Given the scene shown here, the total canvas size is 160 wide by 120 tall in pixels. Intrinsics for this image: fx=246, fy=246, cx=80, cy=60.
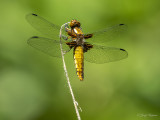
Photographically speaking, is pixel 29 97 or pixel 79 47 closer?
pixel 79 47

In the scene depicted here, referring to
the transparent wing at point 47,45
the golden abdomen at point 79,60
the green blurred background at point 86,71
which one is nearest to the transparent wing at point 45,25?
the transparent wing at point 47,45

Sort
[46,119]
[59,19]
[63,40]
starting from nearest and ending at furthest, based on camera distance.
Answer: [63,40] < [46,119] < [59,19]

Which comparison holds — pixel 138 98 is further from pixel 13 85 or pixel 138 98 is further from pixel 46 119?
pixel 13 85

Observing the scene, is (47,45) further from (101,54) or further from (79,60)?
(101,54)

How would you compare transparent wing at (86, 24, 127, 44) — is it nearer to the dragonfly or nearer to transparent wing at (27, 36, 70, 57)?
the dragonfly

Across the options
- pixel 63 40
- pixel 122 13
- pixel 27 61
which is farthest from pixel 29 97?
pixel 122 13

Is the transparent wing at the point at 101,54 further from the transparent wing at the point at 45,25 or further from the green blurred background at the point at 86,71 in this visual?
the green blurred background at the point at 86,71

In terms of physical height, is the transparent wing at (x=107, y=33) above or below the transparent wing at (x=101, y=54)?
above

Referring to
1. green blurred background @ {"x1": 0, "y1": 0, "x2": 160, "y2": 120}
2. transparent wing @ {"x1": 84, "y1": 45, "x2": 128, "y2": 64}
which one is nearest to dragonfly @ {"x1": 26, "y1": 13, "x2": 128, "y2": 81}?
transparent wing @ {"x1": 84, "y1": 45, "x2": 128, "y2": 64}
